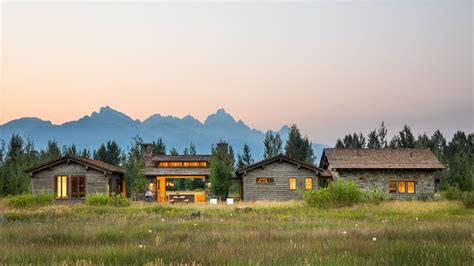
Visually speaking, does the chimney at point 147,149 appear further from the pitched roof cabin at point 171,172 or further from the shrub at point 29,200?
the shrub at point 29,200

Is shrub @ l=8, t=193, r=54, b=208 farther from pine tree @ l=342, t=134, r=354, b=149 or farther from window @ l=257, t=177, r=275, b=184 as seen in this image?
pine tree @ l=342, t=134, r=354, b=149

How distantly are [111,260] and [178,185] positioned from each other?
202 ft

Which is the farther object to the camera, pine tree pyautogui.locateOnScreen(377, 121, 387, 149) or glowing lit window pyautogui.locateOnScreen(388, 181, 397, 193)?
pine tree pyautogui.locateOnScreen(377, 121, 387, 149)

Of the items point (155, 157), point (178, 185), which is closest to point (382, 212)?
point (155, 157)

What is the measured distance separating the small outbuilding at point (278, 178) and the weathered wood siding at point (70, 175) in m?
11.2

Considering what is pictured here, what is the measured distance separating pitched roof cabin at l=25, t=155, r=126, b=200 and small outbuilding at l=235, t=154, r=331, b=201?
1112 cm

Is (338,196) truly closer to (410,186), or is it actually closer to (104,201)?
(104,201)

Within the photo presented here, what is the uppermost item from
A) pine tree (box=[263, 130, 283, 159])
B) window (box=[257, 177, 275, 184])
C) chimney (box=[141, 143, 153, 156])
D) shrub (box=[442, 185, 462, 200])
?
pine tree (box=[263, 130, 283, 159])

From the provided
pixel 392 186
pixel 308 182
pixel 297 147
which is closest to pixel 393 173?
pixel 392 186

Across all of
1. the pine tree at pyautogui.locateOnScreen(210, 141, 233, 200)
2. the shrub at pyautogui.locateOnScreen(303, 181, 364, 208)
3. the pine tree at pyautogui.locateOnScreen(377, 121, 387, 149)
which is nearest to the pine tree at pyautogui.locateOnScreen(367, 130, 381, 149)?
the pine tree at pyautogui.locateOnScreen(377, 121, 387, 149)

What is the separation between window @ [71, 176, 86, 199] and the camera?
3866 centimetres

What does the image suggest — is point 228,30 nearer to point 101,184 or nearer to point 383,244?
point 101,184

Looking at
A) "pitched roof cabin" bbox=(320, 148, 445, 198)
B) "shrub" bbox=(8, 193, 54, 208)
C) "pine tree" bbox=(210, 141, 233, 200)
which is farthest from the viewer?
"pitched roof cabin" bbox=(320, 148, 445, 198)

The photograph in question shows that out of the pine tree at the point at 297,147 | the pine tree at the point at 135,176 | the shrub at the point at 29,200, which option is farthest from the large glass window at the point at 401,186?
the pine tree at the point at 297,147
